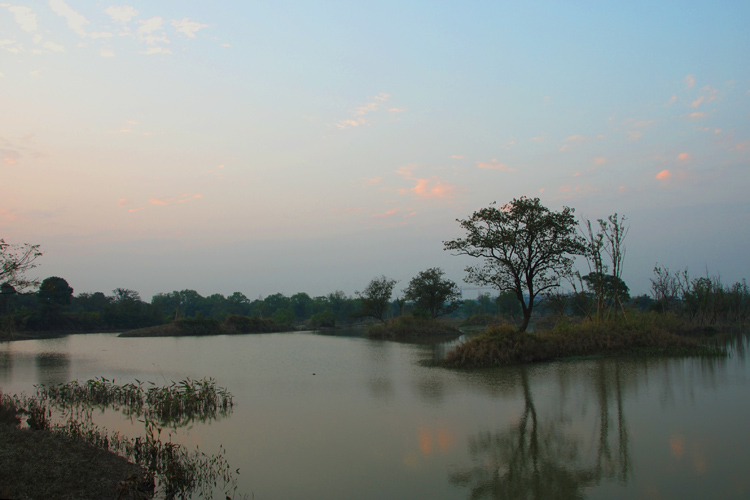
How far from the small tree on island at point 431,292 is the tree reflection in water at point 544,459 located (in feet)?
123

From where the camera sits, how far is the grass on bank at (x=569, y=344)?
16.1 m

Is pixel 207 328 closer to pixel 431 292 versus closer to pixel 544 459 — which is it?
pixel 431 292

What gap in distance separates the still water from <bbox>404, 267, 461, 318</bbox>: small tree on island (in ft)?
102

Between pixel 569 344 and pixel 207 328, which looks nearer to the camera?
pixel 569 344

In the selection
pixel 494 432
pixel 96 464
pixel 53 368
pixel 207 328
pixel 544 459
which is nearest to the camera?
A: pixel 96 464

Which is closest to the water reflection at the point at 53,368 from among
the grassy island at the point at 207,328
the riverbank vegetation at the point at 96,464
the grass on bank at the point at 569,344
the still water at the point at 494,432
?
the still water at the point at 494,432

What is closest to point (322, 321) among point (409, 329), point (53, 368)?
point (409, 329)

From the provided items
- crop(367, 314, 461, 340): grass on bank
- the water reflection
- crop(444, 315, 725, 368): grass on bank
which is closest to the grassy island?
crop(367, 314, 461, 340): grass on bank

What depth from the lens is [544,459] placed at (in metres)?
6.40

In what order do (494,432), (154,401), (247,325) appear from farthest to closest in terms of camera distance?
(247,325) → (154,401) → (494,432)

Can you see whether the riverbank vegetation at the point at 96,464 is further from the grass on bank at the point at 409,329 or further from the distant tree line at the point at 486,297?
the grass on bank at the point at 409,329

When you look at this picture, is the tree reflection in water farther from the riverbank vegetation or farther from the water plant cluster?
the water plant cluster

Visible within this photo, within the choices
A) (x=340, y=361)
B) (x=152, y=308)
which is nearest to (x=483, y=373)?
(x=340, y=361)

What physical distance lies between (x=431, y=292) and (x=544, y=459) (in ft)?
131
